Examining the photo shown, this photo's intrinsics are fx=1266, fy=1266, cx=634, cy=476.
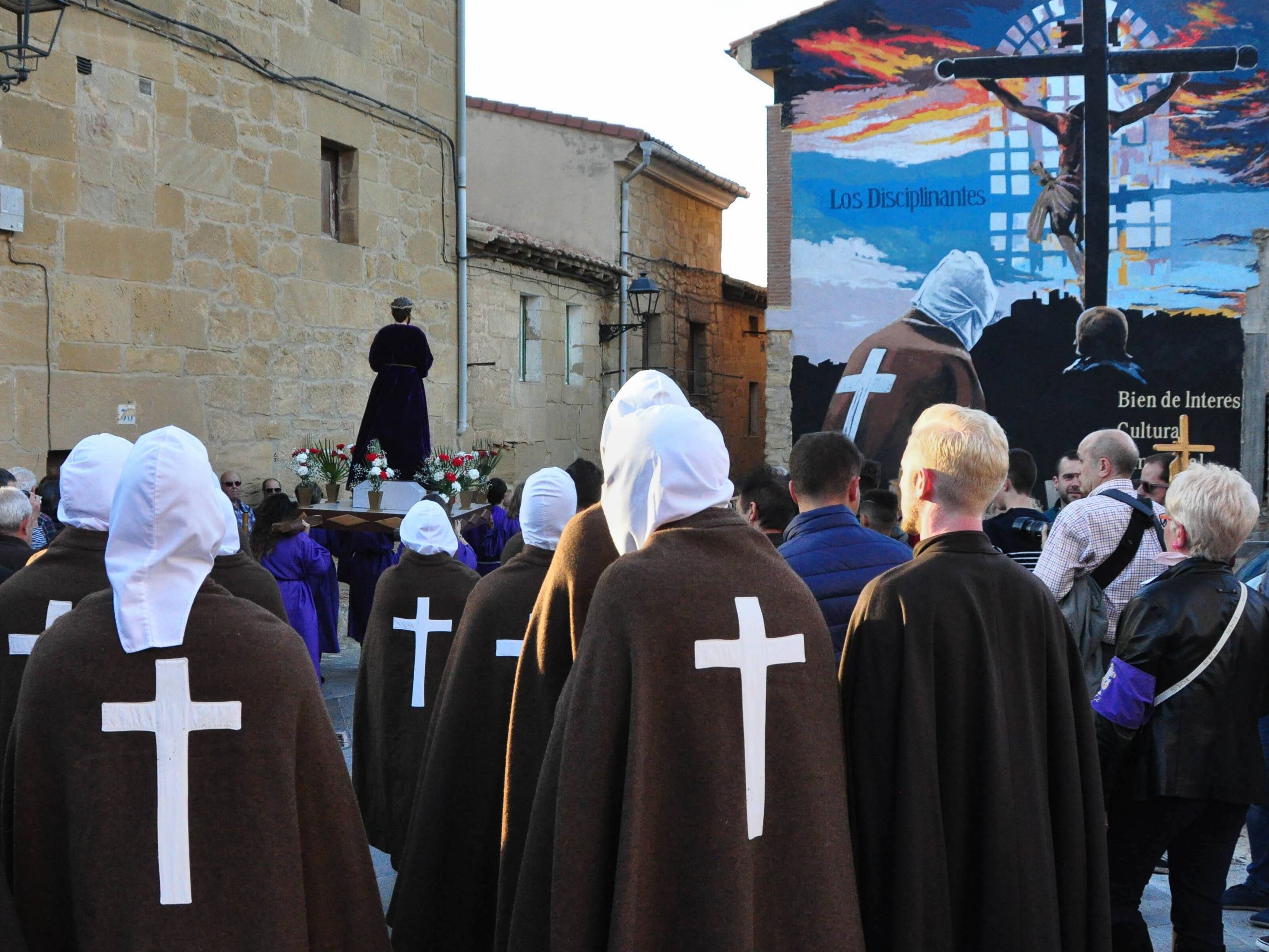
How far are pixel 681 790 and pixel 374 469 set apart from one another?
7.49 m

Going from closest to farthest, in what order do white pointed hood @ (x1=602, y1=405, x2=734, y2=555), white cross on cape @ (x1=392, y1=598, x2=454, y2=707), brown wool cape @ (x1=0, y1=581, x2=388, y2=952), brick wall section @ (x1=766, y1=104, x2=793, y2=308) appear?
brown wool cape @ (x1=0, y1=581, x2=388, y2=952) < white pointed hood @ (x1=602, y1=405, x2=734, y2=555) < white cross on cape @ (x1=392, y1=598, x2=454, y2=707) < brick wall section @ (x1=766, y1=104, x2=793, y2=308)

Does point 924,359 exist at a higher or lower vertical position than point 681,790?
higher

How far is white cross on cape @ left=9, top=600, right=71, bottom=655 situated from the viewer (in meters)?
3.44

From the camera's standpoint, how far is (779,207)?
1706 cm

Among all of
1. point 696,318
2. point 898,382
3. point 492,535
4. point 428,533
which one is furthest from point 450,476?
point 696,318

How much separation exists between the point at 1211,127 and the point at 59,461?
44.7ft

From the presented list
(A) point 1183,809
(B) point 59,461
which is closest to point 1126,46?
(B) point 59,461

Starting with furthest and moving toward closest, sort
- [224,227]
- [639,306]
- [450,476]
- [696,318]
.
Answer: [696,318]
[639,306]
[224,227]
[450,476]

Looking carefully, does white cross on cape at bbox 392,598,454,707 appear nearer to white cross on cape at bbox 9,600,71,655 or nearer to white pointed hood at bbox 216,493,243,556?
white pointed hood at bbox 216,493,243,556

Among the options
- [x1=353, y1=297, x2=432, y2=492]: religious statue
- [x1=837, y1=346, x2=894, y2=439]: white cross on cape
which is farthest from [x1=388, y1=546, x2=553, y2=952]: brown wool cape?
[x1=837, y1=346, x2=894, y2=439]: white cross on cape

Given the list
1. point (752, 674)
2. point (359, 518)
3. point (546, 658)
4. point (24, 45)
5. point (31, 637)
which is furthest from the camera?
point (359, 518)

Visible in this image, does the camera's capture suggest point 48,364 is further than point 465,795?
Yes

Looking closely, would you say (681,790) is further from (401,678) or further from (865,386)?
(865,386)

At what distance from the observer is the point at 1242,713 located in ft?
12.2
